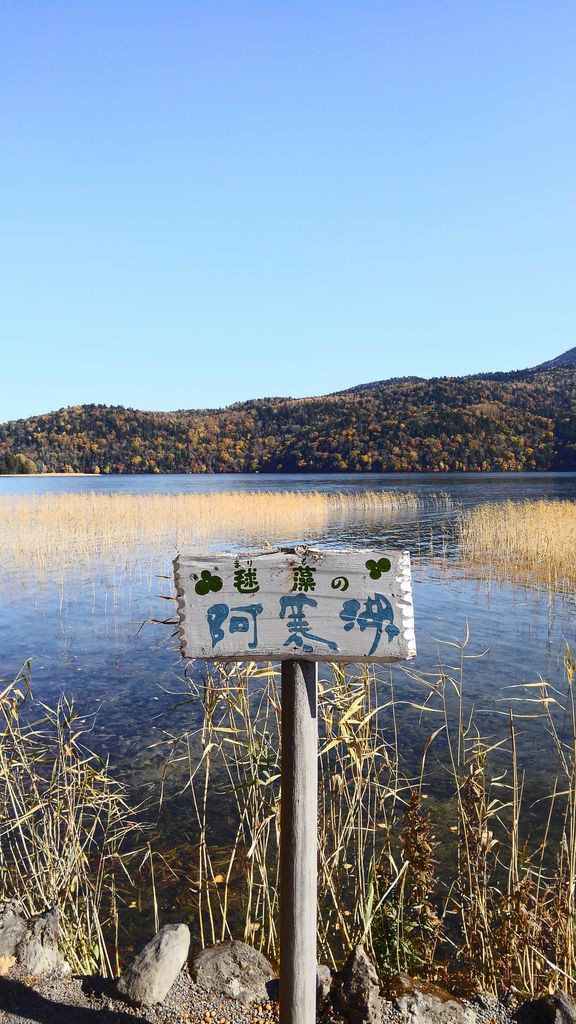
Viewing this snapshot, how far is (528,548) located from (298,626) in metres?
14.6

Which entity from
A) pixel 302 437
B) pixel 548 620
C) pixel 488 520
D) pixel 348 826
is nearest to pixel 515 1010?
pixel 348 826

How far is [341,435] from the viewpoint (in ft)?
293

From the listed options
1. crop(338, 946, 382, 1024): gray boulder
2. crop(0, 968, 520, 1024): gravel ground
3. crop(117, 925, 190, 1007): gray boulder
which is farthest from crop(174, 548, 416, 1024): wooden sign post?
crop(117, 925, 190, 1007): gray boulder

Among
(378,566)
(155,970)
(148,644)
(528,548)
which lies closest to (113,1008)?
(155,970)

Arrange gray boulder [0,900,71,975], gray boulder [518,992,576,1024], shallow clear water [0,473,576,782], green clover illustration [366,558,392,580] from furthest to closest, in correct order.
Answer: shallow clear water [0,473,576,782] < gray boulder [0,900,71,975] < gray boulder [518,992,576,1024] < green clover illustration [366,558,392,580]

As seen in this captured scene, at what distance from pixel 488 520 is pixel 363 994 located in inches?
752

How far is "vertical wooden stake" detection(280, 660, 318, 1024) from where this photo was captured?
1955 millimetres

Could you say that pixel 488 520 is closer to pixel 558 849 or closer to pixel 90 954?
pixel 558 849

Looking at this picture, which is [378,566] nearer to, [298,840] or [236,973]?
[298,840]

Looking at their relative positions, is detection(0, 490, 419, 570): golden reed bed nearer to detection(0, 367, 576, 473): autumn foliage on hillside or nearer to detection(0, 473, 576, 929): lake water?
detection(0, 473, 576, 929): lake water

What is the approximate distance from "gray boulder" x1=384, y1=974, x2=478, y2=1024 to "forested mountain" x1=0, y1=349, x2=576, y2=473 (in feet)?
262

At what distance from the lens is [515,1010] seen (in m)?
2.35

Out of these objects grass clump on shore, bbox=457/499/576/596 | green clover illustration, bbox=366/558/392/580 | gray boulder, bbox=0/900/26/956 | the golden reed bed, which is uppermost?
green clover illustration, bbox=366/558/392/580

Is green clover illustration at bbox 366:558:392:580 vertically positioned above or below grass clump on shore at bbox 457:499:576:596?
above
